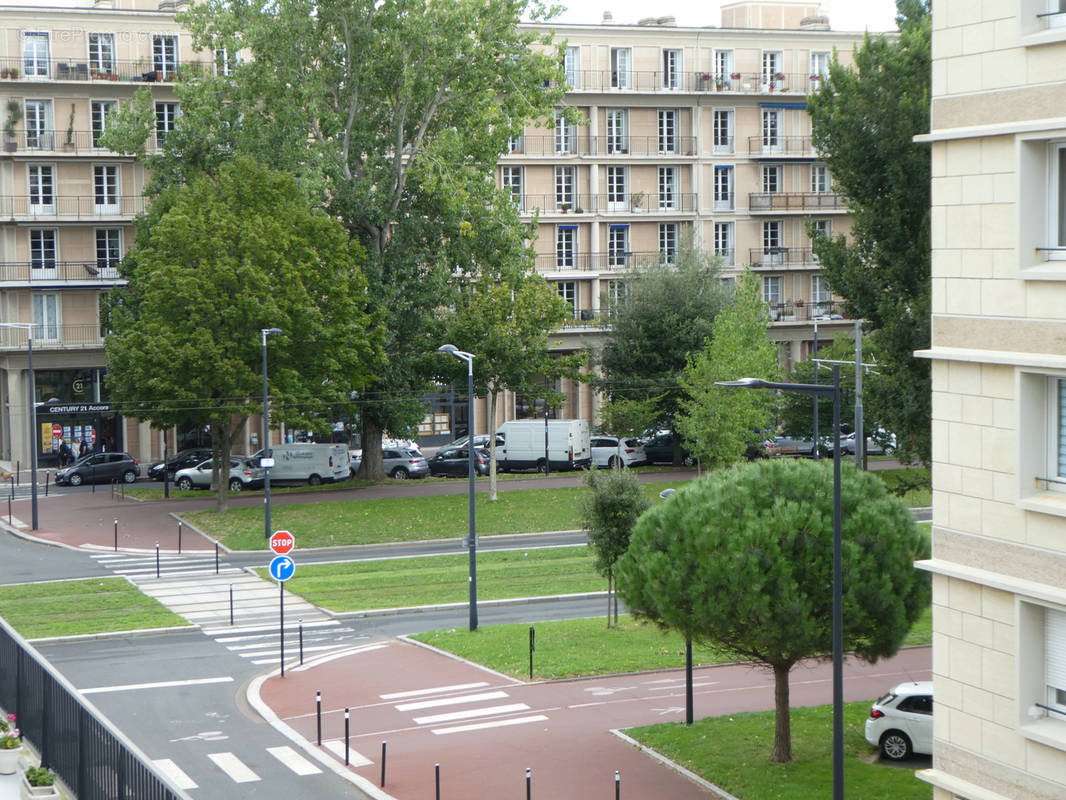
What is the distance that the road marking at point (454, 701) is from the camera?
26484mm

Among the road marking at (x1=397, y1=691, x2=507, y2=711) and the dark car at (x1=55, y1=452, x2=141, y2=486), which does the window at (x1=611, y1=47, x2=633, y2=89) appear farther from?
the road marking at (x1=397, y1=691, x2=507, y2=711)

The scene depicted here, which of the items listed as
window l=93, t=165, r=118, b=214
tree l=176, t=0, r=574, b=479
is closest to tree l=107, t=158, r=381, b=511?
tree l=176, t=0, r=574, b=479

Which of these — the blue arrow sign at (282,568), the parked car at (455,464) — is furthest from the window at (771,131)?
the blue arrow sign at (282,568)

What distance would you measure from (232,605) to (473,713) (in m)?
12.3

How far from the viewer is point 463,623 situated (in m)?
34.8

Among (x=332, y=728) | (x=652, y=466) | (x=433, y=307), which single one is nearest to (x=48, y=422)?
(x=433, y=307)

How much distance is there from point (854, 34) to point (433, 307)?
34.9 meters

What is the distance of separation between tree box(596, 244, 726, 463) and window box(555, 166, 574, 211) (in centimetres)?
1088

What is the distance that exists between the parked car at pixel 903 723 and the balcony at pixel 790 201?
57747 millimetres

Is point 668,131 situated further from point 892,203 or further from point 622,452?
point 892,203

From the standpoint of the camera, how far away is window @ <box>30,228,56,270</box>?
66312 millimetres

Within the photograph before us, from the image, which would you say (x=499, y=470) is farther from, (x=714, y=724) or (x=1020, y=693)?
(x=1020, y=693)

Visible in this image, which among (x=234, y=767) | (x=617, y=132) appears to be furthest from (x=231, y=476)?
(x=234, y=767)

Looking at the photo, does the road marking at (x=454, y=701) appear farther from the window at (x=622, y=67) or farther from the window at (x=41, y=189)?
the window at (x=622, y=67)
